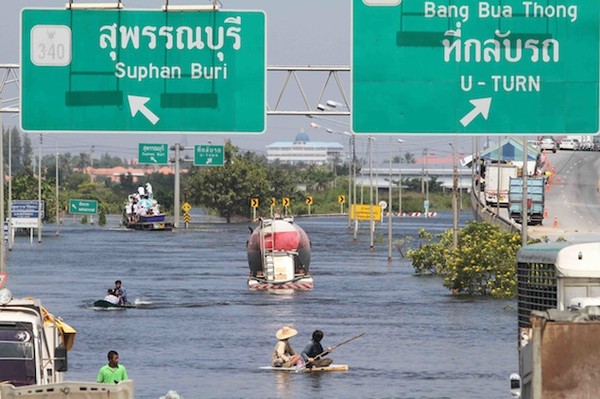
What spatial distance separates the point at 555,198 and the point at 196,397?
81.5m

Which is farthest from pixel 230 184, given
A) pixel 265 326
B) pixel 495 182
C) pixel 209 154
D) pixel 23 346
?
pixel 23 346

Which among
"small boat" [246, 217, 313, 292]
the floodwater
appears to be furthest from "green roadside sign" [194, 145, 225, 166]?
"small boat" [246, 217, 313, 292]

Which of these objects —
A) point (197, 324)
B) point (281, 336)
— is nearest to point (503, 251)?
point (197, 324)

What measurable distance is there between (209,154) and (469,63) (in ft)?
332

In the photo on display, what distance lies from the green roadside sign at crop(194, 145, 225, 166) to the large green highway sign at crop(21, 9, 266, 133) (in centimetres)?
9929

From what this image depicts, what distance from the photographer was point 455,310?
191 ft

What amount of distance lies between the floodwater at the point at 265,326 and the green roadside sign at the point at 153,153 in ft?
113

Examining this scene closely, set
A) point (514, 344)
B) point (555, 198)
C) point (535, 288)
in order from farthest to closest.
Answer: point (555, 198) < point (514, 344) < point (535, 288)

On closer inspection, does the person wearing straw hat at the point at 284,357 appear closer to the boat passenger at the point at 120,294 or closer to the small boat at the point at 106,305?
the boat passenger at the point at 120,294

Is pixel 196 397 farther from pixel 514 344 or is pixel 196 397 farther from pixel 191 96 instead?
pixel 514 344

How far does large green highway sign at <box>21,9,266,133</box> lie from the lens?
26.4m

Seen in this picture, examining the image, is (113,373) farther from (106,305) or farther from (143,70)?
(106,305)

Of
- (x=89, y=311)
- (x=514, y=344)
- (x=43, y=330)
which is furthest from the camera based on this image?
(x=89, y=311)

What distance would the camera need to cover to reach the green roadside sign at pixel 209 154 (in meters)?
126
